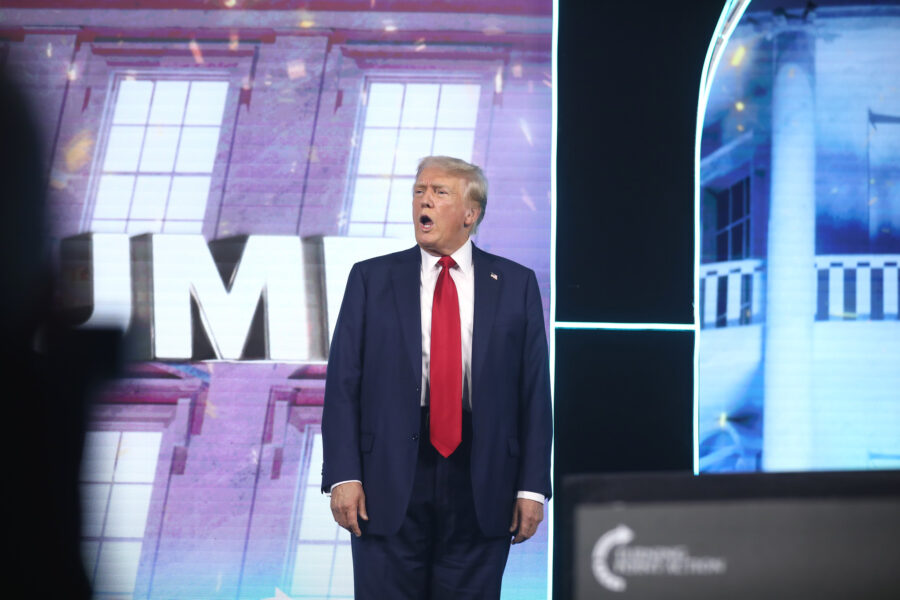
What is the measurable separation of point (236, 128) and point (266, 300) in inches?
26.1

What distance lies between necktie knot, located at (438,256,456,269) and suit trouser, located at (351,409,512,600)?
0.39 metres

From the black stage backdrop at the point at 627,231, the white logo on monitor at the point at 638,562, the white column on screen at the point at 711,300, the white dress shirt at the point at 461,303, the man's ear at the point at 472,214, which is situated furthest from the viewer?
the white column on screen at the point at 711,300

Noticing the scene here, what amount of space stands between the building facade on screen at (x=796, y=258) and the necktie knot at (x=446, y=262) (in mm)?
1249

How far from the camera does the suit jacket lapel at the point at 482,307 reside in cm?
229

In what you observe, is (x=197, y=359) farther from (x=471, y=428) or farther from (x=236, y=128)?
(x=471, y=428)

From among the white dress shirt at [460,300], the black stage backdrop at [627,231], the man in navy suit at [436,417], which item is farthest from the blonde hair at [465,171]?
the black stage backdrop at [627,231]

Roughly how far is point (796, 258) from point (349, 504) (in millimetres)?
2004

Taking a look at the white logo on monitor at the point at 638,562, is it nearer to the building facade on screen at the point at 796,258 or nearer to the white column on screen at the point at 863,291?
the building facade on screen at the point at 796,258

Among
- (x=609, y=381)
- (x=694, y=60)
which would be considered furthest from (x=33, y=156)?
(x=694, y=60)

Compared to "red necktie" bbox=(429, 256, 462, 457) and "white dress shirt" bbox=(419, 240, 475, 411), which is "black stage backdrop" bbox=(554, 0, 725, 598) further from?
"red necktie" bbox=(429, 256, 462, 457)

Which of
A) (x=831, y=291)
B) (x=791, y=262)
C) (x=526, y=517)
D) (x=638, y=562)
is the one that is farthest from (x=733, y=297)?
(x=638, y=562)

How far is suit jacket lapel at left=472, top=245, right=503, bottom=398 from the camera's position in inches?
90.0

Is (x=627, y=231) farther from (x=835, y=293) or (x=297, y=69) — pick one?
(x=297, y=69)

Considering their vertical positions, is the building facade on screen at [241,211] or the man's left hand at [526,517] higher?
the building facade on screen at [241,211]
